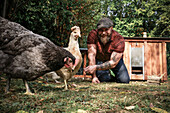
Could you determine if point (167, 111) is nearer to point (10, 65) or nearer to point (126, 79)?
point (10, 65)

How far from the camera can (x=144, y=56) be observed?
7.88m

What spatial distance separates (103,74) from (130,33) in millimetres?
10096

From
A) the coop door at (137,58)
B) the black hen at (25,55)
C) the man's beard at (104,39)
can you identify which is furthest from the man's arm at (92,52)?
the coop door at (137,58)

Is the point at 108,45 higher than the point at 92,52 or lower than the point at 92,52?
higher

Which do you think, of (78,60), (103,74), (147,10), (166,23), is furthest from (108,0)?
(78,60)

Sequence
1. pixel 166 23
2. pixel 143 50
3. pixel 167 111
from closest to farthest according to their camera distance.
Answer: pixel 167 111 → pixel 143 50 → pixel 166 23

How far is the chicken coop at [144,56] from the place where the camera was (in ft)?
25.2

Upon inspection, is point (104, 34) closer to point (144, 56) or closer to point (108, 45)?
point (108, 45)

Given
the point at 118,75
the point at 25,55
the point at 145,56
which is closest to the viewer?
the point at 25,55

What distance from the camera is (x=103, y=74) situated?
5.39 metres

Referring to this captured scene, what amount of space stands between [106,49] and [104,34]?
0.53 meters

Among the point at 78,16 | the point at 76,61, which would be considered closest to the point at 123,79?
the point at 76,61

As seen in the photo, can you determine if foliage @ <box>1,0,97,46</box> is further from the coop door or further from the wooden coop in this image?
the coop door

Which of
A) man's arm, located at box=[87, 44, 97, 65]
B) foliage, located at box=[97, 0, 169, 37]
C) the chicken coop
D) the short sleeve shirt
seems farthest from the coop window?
foliage, located at box=[97, 0, 169, 37]
